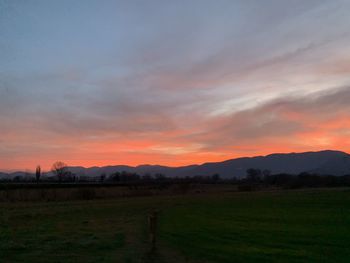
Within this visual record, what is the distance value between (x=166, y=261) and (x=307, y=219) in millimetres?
16868

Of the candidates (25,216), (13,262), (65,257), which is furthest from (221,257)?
(25,216)

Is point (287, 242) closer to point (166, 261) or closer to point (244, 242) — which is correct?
point (244, 242)

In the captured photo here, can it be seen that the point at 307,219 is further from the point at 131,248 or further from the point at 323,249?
the point at 131,248

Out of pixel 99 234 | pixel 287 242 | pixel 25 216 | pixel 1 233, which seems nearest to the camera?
pixel 287 242

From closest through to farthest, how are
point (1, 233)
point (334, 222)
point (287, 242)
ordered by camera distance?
point (287, 242)
point (1, 233)
point (334, 222)

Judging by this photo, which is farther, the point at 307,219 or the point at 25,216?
the point at 25,216

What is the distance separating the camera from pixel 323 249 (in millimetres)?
17359

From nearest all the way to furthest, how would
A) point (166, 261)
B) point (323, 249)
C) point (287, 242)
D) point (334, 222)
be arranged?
point (166, 261) → point (323, 249) → point (287, 242) → point (334, 222)

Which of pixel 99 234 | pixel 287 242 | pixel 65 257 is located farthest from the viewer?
pixel 99 234

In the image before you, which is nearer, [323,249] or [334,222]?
[323,249]

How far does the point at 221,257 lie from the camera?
15852mm

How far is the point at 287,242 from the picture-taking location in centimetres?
1923

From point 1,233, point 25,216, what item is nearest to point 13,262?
point 1,233

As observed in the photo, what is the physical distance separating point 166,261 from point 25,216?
25.8m
